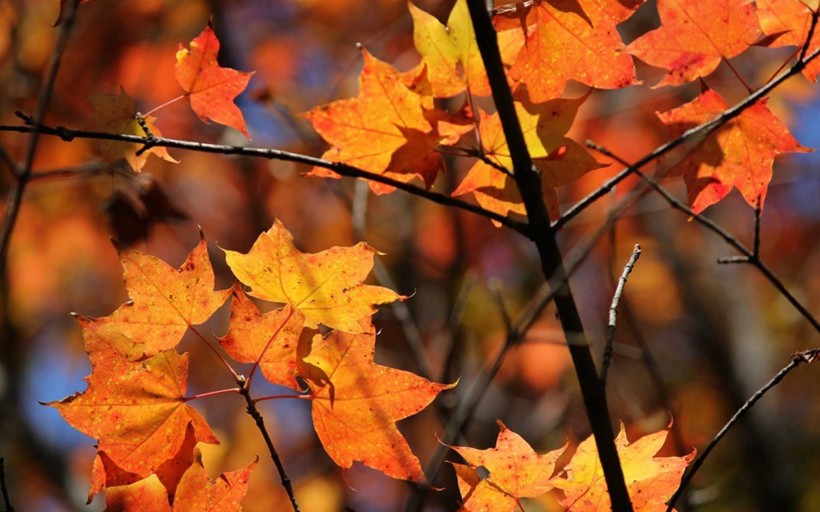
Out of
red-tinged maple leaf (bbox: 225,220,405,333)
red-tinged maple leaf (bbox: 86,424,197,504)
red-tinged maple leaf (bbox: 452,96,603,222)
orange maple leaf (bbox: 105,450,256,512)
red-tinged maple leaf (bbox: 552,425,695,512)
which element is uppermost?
red-tinged maple leaf (bbox: 452,96,603,222)

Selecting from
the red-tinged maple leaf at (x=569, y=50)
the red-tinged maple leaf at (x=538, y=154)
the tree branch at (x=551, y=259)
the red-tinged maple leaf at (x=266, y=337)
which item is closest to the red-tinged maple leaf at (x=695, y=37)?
the red-tinged maple leaf at (x=569, y=50)

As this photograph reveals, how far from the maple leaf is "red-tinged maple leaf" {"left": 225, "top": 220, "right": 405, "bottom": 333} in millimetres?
312

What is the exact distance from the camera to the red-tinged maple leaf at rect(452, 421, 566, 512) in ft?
3.75

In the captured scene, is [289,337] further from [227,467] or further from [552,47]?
[227,467]

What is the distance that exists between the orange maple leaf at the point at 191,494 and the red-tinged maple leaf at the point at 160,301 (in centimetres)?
19

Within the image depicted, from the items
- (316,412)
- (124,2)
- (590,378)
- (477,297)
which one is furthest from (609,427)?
(124,2)

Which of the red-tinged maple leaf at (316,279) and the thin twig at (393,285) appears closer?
the red-tinged maple leaf at (316,279)

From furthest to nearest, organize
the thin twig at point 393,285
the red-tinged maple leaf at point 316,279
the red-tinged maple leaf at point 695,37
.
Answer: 1. the thin twig at point 393,285
2. the red-tinged maple leaf at point 695,37
3. the red-tinged maple leaf at point 316,279

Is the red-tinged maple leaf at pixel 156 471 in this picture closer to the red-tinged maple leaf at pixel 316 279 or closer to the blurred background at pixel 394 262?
the red-tinged maple leaf at pixel 316 279

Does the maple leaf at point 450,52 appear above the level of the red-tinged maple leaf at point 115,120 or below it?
below

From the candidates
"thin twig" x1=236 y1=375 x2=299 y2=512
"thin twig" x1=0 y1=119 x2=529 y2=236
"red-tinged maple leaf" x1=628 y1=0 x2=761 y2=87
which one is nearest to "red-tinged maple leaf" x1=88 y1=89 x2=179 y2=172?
"thin twig" x1=0 y1=119 x2=529 y2=236

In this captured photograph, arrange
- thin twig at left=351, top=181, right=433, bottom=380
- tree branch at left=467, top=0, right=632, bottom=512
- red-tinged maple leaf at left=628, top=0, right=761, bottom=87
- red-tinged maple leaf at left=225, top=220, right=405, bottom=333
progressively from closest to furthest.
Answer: tree branch at left=467, top=0, right=632, bottom=512
red-tinged maple leaf at left=225, top=220, right=405, bottom=333
red-tinged maple leaf at left=628, top=0, right=761, bottom=87
thin twig at left=351, top=181, right=433, bottom=380

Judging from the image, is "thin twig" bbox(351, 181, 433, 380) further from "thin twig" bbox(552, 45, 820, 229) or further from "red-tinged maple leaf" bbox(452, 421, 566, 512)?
"thin twig" bbox(552, 45, 820, 229)

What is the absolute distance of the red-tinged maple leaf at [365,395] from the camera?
1.12 meters
